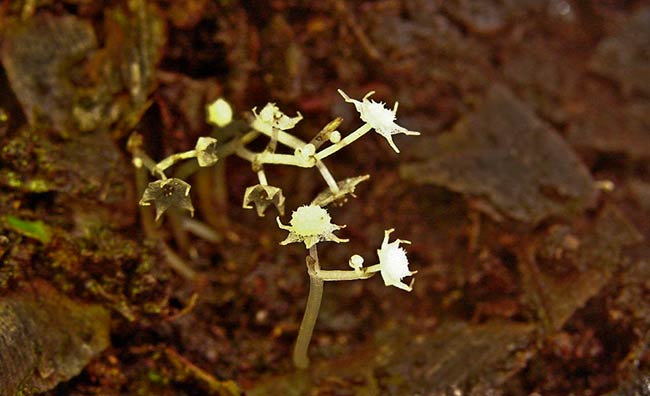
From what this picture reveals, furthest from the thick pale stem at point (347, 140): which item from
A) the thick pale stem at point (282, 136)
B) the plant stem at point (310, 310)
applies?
the plant stem at point (310, 310)

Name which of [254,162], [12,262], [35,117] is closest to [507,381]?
[254,162]

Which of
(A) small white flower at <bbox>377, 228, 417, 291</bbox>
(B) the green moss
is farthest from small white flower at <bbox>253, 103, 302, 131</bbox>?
(B) the green moss

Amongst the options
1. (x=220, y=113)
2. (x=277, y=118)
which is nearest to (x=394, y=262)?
(x=277, y=118)

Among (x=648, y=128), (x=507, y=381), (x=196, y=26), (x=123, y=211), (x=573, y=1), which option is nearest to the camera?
(x=507, y=381)

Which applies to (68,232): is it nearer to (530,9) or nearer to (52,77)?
(52,77)

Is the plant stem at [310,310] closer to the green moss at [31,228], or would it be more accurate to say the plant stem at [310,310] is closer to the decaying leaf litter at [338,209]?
the decaying leaf litter at [338,209]

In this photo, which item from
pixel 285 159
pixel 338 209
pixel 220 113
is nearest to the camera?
pixel 285 159

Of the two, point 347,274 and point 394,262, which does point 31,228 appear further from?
point 394,262
